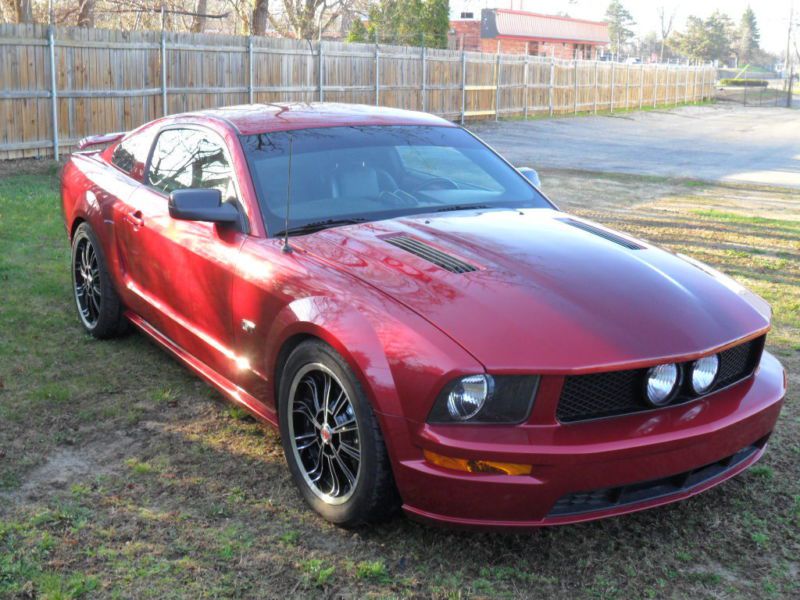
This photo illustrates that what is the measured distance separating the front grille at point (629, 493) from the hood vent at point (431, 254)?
3.13 feet

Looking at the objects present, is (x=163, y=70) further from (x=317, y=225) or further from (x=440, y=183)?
(x=317, y=225)

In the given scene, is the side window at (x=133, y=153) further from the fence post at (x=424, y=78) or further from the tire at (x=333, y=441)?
the fence post at (x=424, y=78)

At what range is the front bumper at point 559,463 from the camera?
289cm

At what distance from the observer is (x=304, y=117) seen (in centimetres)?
465

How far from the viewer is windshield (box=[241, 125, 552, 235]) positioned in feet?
13.6

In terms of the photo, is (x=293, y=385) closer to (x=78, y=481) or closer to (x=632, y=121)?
(x=78, y=481)

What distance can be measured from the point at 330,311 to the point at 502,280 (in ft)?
2.14

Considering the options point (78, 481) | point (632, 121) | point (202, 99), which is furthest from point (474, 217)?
point (632, 121)

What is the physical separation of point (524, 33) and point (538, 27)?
92.8 inches

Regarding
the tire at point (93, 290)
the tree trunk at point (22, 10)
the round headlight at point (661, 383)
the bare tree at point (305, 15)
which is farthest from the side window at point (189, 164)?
the bare tree at point (305, 15)

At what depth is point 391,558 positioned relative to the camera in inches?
128

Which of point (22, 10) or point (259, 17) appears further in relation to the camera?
point (259, 17)

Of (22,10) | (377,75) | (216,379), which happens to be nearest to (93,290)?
(216,379)

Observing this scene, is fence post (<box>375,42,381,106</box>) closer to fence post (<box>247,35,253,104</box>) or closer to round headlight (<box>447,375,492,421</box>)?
fence post (<box>247,35,253,104</box>)
